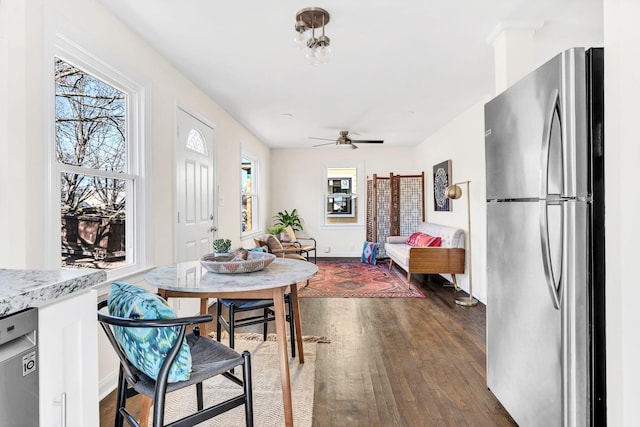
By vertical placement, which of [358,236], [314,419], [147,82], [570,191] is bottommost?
[314,419]

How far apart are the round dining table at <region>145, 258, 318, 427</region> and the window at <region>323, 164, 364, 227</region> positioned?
563cm

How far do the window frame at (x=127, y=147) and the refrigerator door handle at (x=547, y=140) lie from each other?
91.7 inches

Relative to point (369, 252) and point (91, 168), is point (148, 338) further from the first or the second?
point (369, 252)

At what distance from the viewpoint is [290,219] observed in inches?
289

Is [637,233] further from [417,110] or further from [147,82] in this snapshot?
[417,110]

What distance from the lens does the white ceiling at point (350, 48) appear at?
2.23 metres

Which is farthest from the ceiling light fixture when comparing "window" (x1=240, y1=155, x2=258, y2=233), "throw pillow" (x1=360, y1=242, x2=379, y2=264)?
"throw pillow" (x1=360, y1=242, x2=379, y2=264)

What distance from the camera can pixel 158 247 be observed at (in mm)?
2859

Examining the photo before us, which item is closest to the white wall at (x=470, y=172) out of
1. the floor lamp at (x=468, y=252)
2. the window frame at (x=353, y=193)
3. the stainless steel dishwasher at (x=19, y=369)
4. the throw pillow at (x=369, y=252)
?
the floor lamp at (x=468, y=252)

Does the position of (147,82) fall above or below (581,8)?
below

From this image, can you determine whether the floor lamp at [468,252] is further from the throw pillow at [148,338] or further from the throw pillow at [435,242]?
the throw pillow at [148,338]

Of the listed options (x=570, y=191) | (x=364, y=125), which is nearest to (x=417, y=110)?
(x=364, y=125)

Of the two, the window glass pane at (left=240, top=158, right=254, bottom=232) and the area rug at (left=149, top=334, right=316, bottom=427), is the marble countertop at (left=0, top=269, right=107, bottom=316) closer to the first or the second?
the area rug at (left=149, top=334, right=316, bottom=427)

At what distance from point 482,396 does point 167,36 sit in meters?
3.23
